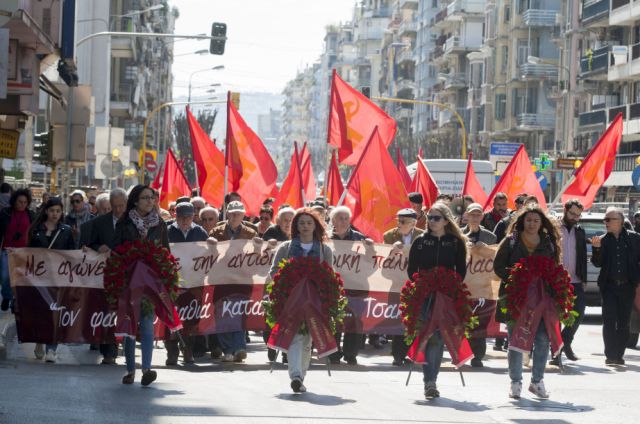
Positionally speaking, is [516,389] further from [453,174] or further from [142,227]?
[453,174]

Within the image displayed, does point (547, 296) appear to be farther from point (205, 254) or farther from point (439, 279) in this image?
point (205, 254)

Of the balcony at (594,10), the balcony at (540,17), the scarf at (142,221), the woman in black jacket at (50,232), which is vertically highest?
the balcony at (540,17)

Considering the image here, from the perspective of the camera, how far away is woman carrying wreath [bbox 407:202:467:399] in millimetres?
12430

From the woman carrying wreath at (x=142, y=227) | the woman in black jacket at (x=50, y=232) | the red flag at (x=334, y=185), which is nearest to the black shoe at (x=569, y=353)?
the woman carrying wreath at (x=142, y=227)

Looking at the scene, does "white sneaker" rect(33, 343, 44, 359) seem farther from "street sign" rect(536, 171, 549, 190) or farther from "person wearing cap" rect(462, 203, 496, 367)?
"street sign" rect(536, 171, 549, 190)

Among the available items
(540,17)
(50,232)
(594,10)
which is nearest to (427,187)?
(50,232)

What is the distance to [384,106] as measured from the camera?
143 meters

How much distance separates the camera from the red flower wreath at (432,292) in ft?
40.7

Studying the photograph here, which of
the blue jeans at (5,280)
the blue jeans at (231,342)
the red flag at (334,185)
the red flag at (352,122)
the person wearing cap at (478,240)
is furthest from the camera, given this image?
the red flag at (334,185)

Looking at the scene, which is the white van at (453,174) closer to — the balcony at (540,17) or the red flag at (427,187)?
the red flag at (427,187)

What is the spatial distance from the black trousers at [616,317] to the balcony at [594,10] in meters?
49.2

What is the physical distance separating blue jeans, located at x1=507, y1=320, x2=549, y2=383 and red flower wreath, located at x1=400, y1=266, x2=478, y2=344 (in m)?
0.49

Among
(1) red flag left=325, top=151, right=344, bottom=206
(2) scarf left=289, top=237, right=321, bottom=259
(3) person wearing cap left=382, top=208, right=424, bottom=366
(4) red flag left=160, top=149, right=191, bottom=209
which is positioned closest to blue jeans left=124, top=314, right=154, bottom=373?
(2) scarf left=289, top=237, right=321, bottom=259

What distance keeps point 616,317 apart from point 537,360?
4.11 m
